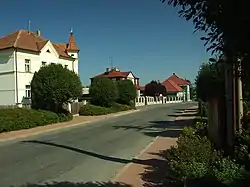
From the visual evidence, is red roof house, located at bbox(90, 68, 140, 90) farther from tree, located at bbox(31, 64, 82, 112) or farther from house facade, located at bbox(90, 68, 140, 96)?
tree, located at bbox(31, 64, 82, 112)

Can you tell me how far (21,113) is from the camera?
28.8 meters

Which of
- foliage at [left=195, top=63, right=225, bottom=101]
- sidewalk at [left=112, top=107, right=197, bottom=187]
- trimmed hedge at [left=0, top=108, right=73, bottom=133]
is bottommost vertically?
sidewalk at [left=112, top=107, right=197, bottom=187]

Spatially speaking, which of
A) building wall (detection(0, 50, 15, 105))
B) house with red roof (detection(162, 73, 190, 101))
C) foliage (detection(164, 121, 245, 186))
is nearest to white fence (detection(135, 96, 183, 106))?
house with red roof (detection(162, 73, 190, 101))

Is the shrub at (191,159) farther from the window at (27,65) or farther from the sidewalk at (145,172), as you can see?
the window at (27,65)

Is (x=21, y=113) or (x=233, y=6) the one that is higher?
(x=233, y=6)

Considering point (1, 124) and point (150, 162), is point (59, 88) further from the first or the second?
point (150, 162)

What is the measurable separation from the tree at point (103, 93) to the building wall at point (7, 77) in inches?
460

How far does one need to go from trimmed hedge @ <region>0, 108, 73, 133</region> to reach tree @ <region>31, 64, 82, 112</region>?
180 cm

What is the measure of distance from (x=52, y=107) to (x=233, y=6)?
3379 centimetres

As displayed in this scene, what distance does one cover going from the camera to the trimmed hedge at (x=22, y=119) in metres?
26.4

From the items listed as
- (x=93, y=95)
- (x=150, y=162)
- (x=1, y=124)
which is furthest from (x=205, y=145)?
(x=93, y=95)

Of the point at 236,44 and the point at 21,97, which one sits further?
the point at 21,97

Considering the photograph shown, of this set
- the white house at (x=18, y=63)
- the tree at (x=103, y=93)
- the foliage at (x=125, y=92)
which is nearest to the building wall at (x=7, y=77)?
the white house at (x=18, y=63)

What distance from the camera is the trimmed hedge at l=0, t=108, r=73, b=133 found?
1041 inches
